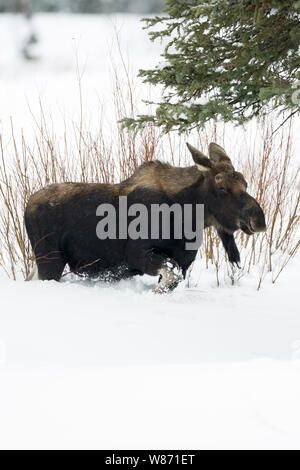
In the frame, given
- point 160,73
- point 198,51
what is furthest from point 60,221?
point 198,51

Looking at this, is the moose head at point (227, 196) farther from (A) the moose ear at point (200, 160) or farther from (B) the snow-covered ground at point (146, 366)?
(B) the snow-covered ground at point (146, 366)

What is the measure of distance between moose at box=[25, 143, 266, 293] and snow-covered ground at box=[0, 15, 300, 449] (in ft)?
0.68

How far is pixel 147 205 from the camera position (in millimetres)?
4344

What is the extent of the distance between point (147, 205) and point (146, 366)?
1.70 m

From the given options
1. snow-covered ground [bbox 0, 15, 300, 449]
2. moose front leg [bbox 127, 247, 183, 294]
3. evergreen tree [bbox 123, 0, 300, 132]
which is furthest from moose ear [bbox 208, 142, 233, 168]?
snow-covered ground [bbox 0, 15, 300, 449]

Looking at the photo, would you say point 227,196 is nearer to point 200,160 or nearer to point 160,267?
point 200,160

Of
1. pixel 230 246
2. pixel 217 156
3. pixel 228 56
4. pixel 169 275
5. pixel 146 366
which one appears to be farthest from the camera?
pixel 230 246

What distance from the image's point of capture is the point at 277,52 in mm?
3756

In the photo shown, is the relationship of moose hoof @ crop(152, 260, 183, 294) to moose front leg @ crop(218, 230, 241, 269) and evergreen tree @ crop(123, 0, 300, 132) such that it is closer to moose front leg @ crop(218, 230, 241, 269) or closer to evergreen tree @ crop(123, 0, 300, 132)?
moose front leg @ crop(218, 230, 241, 269)

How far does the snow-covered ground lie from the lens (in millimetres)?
2316

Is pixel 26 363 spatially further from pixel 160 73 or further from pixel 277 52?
pixel 277 52

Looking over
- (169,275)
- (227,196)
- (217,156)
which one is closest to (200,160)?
(217,156)
